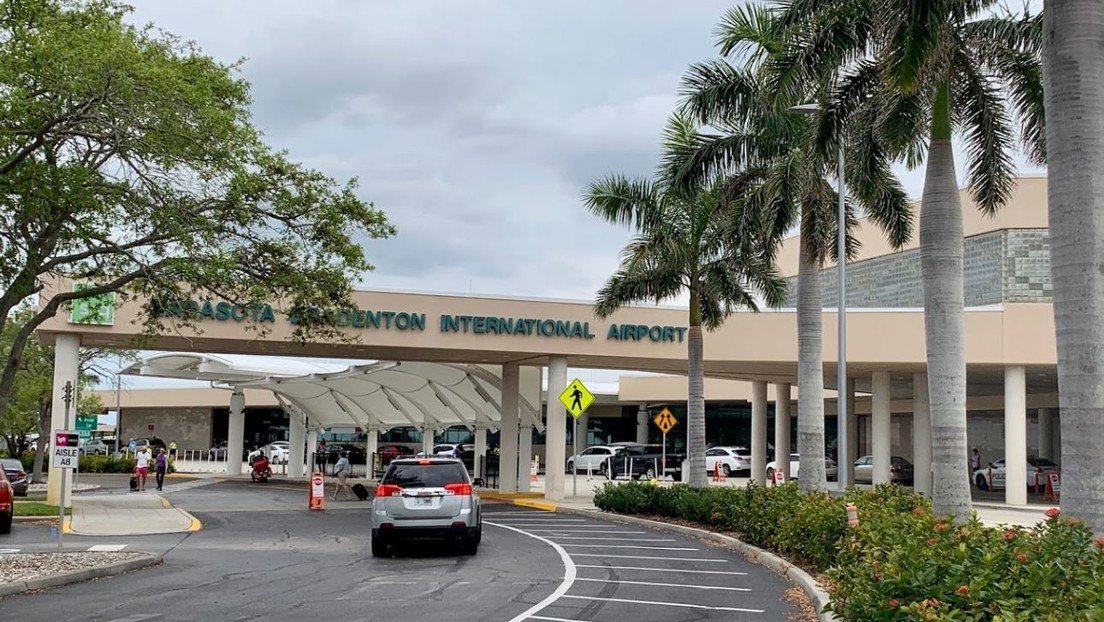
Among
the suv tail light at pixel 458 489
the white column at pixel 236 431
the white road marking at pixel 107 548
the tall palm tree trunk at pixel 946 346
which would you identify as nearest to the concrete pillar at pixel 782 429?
the white column at pixel 236 431

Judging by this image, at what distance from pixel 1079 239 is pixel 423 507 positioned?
38.0ft

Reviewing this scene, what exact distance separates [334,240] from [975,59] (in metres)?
11.1

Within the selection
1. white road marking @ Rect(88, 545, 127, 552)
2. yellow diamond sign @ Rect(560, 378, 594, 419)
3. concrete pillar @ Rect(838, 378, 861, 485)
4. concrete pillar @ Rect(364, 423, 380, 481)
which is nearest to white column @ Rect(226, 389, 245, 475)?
concrete pillar @ Rect(364, 423, 380, 481)

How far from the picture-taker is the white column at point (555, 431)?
113ft

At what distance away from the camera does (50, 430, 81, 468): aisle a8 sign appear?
18.0m

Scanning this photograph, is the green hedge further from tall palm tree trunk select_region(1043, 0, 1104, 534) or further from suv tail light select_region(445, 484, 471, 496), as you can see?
suv tail light select_region(445, 484, 471, 496)

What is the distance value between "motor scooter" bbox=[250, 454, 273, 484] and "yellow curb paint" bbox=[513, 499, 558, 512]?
1759 centimetres

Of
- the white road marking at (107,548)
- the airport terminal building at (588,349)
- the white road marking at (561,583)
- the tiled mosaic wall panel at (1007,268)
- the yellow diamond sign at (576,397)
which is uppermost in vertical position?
the tiled mosaic wall panel at (1007,268)

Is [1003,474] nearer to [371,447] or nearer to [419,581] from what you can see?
[371,447]

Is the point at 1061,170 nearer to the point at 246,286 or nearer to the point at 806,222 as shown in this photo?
the point at 806,222

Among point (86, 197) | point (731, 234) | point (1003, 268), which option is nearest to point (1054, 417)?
point (1003, 268)

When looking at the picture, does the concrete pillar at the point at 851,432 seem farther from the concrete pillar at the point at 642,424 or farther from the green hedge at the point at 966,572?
the green hedge at the point at 966,572

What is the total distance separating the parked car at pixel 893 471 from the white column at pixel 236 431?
29.3 m

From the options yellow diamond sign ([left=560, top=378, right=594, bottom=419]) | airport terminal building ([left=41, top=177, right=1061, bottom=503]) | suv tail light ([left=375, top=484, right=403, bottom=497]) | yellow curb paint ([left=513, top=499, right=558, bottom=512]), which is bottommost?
yellow curb paint ([left=513, top=499, right=558, bottom=512])
